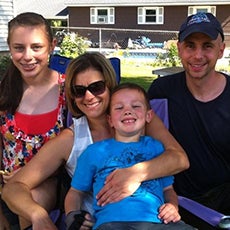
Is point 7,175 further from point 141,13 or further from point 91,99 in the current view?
point 141,13

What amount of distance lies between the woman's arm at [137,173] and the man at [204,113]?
0.49 metres

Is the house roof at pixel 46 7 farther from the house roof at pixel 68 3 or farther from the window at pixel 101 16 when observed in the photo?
the window at pixel 101 16

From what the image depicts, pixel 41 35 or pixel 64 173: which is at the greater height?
pixel 41 35

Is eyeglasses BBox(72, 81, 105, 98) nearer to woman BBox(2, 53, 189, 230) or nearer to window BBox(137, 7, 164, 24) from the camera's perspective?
woman BBox(2, 53, 189, 230)

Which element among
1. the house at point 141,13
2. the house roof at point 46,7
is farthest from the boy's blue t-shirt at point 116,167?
the house roof at point 46,7

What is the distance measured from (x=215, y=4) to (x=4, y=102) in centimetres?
2628

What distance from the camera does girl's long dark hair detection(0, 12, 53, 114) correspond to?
2.75 metres

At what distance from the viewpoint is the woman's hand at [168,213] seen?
2262mm

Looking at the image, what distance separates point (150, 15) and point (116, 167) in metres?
27.7

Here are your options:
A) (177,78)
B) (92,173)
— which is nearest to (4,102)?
(92,173)

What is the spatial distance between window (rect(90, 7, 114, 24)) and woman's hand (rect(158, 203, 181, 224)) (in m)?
28.5

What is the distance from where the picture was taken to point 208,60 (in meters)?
2.89

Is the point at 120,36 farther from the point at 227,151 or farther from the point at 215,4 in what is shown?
the point at 227,151

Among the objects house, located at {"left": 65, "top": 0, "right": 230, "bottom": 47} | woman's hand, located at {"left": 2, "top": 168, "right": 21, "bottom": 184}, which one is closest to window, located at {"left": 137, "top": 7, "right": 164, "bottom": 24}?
house, located at {"left": 65, "top": 0, "right": 230, "bottom": 47}
